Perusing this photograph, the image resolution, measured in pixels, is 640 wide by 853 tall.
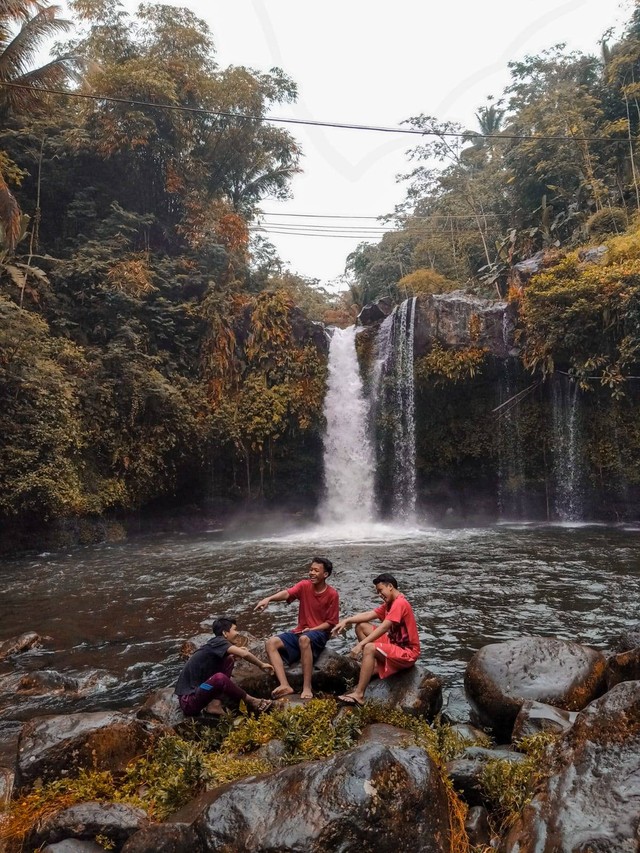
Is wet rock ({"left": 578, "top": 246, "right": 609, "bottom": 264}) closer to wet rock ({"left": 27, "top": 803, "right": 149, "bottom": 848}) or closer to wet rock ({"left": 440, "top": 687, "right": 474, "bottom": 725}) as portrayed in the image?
wet rock ({"left": 440, "top": 687, "right": 474, "bottom": 725})

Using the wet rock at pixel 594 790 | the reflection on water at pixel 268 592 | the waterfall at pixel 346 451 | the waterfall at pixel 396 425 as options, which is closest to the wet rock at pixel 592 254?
the waterfall at pixel 396 425

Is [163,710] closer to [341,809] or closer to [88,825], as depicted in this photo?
[88,825]

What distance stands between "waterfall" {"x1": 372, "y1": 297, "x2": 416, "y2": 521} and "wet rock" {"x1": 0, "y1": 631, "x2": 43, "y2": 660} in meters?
12.3

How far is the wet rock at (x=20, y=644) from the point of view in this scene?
6.81 meters

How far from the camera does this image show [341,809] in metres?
2.51

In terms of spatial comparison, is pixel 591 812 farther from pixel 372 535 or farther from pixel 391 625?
pixel 372 535

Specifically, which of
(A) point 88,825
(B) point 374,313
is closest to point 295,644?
(A) point 88,825

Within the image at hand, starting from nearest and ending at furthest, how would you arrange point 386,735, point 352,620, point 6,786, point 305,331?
point 6,786 → point 386,735 → point 352,620 → point 305,331

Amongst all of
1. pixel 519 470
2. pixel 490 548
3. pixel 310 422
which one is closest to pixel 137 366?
pixel 310 422

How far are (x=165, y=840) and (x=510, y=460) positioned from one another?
17.2m

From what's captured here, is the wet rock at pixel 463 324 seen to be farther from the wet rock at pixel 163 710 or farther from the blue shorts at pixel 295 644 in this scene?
the wet rock at pixel 163 710

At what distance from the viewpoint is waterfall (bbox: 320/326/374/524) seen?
59.0 feet

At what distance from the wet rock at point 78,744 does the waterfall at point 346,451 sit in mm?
13852

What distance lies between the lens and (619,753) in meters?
2.79
